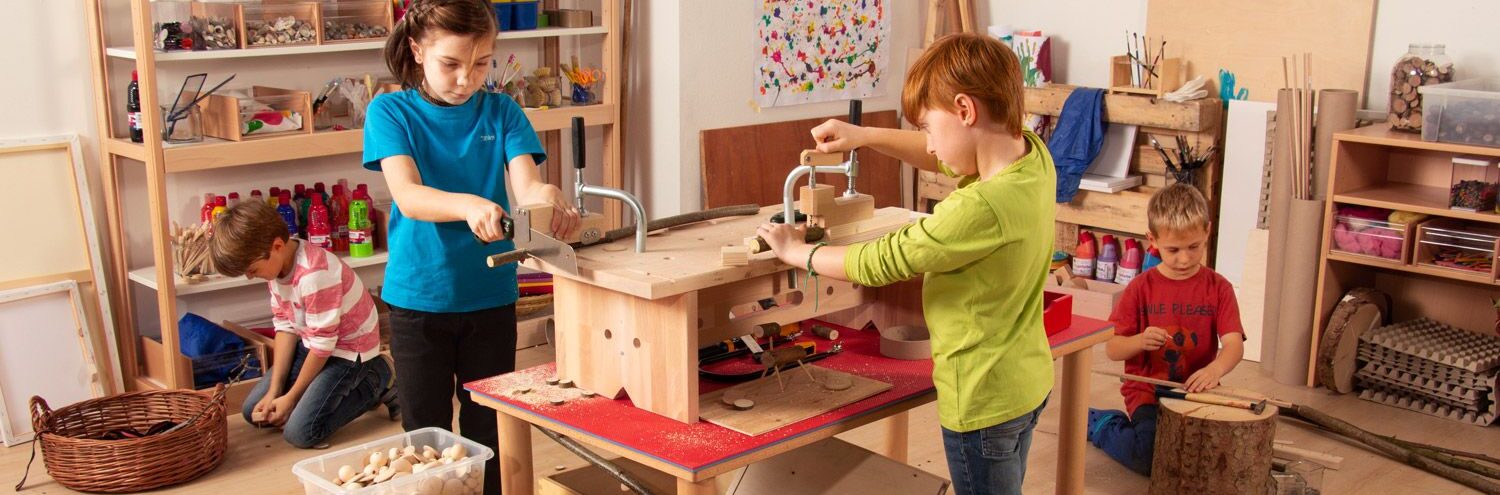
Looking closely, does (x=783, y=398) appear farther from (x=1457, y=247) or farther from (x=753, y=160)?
(x=753, y=160)

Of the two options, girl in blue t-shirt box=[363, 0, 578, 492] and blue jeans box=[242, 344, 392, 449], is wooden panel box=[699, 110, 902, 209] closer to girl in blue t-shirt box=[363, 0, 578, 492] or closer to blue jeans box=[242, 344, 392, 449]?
blue jeans box=[242, 344, 392, 449]

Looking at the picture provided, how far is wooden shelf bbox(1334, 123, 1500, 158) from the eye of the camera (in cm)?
427

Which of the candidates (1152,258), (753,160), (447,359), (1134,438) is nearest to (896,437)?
(1134,438)

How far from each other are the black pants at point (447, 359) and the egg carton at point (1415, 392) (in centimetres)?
309

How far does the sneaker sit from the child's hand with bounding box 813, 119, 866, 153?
1.75 metres

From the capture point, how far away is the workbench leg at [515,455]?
105 inches

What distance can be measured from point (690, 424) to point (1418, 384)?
3.12 meters

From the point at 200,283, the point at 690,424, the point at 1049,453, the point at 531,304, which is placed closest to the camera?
the point at 690,424

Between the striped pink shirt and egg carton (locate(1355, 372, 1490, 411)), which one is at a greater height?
the striped pink shirt

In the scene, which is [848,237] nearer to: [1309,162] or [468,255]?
[468,255]

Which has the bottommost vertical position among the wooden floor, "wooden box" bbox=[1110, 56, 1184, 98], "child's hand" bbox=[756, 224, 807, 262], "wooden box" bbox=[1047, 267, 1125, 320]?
the wooden floor

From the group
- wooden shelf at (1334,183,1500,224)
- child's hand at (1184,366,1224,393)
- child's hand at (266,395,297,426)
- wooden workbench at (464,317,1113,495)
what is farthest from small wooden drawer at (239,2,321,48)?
wooden shelf at (1334,183,1500,224)

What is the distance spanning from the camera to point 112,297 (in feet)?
15.3

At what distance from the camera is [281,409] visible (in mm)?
4273
